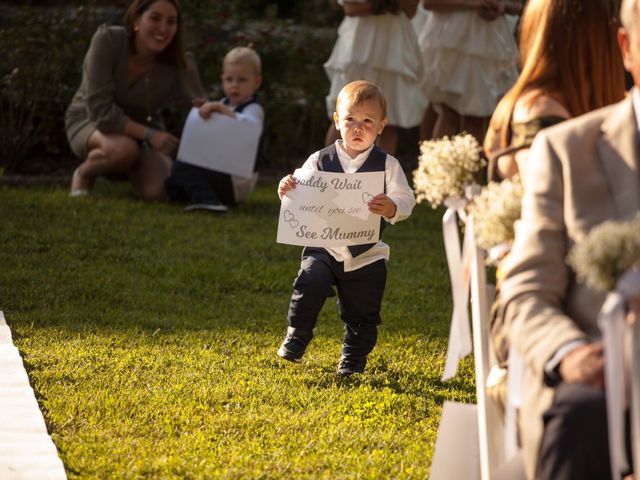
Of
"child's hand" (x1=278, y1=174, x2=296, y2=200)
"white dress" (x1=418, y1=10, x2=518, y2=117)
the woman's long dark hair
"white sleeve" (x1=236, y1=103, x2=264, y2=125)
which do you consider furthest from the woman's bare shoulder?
"white dress" (x1=418, y1=10, x2=518, y2=117)

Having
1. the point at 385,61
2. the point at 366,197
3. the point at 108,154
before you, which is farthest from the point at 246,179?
the point at 366,197

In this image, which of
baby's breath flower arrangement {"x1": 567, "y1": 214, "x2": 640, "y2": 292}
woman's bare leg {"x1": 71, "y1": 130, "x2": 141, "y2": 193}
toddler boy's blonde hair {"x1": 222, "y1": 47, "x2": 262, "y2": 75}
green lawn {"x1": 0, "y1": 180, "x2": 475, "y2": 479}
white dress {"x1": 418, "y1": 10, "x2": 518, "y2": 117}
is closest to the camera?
baby's breath flower arrangement {"x1": 567, "y1": 214, "x2": 640, "y2": 292}

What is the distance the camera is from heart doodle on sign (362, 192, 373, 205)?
456 centimetres

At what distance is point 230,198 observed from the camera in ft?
29.1

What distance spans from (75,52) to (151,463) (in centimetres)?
708

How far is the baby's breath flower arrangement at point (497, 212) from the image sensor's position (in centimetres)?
295

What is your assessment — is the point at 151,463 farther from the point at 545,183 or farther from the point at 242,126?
the point at 242,126

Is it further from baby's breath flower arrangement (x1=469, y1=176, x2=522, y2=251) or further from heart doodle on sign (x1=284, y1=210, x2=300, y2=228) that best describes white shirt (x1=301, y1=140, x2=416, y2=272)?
baby's breath flower arrangement (x1=469, y1=176, x2=522, y2=251)

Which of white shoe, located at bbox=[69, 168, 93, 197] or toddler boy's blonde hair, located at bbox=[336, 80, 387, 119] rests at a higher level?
toddler boy's blonde hair, located at bbox=[336, 80, 387, 119]

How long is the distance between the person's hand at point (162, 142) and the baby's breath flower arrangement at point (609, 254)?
672 cm

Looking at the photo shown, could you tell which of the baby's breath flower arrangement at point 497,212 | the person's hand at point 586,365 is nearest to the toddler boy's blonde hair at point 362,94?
the baby's breath flower arrangement at point 497,212

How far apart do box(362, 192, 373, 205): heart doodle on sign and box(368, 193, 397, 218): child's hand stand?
3 cm

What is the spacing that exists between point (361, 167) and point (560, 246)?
2038mm

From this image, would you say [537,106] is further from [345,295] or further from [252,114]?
[252,114]
